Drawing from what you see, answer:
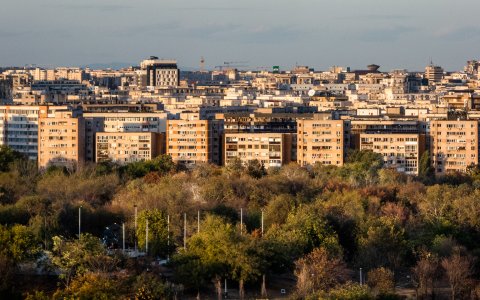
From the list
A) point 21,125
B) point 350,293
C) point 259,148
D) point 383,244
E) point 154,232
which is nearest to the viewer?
point 350,293

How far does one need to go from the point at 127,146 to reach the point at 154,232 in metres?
21.8

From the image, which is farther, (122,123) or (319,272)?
(122,123)

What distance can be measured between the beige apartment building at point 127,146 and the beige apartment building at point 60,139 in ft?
2.06

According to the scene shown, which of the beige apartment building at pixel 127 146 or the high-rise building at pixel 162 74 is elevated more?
the high-rise building at pixel 162 74

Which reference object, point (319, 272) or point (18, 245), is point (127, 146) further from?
point (319, 272)

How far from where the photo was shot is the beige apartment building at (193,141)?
48812mm

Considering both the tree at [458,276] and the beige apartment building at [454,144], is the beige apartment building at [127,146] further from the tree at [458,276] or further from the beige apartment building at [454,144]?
the tree at [458,276]

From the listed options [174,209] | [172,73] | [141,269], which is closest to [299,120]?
[174,209]

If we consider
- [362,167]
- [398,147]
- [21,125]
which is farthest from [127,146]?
[362,167]

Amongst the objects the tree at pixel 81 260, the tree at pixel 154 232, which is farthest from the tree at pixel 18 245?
the tree at pixel 154 232

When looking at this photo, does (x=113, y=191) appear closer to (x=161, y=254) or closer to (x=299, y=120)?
(x=161, y=254)

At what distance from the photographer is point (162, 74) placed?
11100 cm

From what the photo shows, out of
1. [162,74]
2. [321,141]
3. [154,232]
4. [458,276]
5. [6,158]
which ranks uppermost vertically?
[162,74]

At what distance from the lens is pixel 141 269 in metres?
24.3
